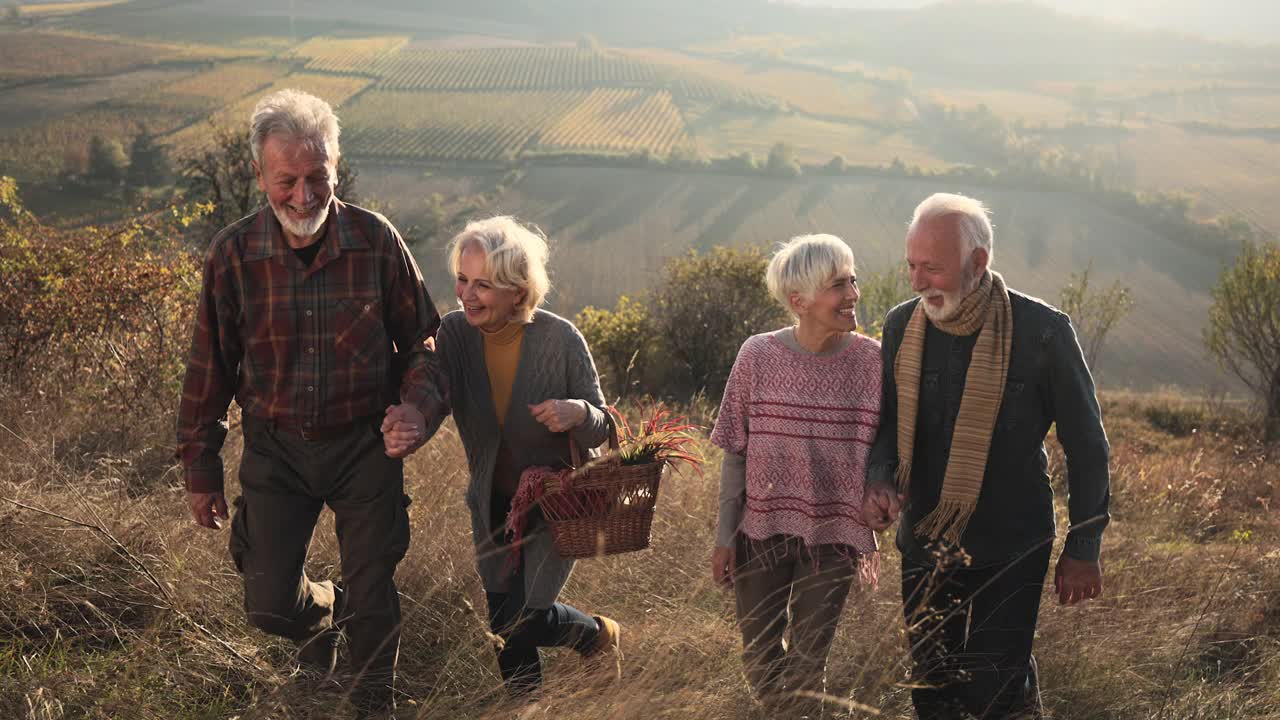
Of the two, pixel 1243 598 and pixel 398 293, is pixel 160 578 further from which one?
pixel 1243 598

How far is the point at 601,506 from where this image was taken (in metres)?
2.88

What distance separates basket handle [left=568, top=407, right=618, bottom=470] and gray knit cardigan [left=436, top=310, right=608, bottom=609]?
2 cm

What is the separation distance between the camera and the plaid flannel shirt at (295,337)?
9.33 ft

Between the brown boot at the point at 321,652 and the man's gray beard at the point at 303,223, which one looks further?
the brown boot at the point at 321,652

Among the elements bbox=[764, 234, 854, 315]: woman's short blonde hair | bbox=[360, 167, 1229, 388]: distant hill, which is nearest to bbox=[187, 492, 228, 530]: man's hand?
bbox=[764, 234, 854, 315]: woman's short blonde hair

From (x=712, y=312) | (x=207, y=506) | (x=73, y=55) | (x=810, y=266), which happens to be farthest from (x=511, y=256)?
(x=73, y=55)

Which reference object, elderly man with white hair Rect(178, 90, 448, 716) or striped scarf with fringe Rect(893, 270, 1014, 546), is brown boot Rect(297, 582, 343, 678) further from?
striped scarf with fringe Rect(893, 270, 1014, 546)

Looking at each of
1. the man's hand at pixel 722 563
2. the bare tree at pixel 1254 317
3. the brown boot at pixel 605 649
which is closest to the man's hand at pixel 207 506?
the brown boot at pixel 605 649

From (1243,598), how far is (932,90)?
117 meters

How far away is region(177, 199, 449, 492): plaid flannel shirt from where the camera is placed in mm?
2844

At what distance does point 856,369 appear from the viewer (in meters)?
2.96

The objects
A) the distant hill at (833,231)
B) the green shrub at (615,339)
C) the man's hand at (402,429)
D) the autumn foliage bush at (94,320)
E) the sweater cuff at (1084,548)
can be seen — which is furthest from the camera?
the distant hill at (833,231)

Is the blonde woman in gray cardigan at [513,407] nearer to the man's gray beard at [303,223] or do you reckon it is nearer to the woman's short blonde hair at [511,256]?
the woman's short blonde hair at [511,256]

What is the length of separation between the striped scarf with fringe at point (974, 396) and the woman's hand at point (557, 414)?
100 centimetres
